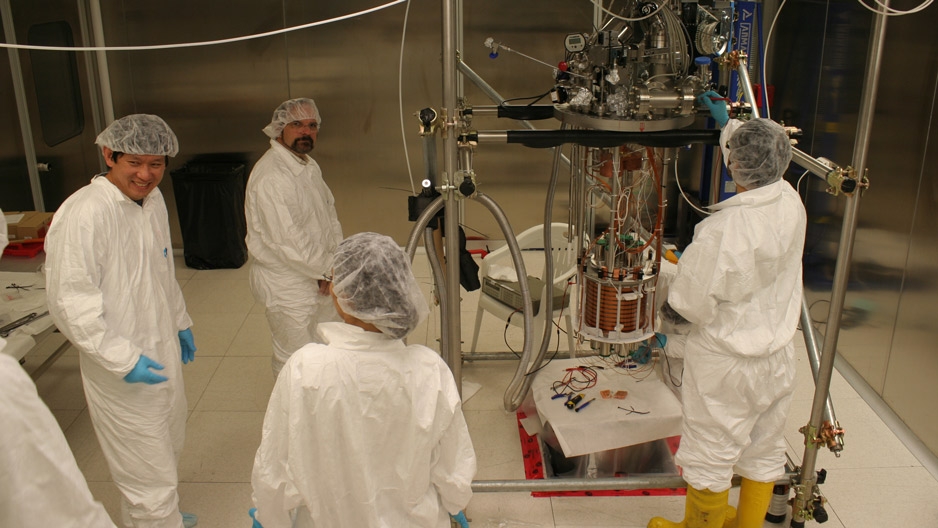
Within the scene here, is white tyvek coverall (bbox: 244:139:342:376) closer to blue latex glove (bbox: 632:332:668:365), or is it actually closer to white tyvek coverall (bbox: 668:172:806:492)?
blue latex glove (bbox: 632:332:668:365)

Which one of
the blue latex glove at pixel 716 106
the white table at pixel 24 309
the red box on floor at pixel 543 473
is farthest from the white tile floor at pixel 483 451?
the blue latex glove at pixel 716 106

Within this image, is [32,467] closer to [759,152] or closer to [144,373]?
[144,373]

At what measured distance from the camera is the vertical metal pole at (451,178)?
213 cm

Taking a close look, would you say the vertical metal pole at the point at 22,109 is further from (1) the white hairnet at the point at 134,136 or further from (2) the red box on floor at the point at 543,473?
(2) the red box on floor at the point at 543,473

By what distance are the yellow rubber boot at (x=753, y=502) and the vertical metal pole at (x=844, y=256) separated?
131mm

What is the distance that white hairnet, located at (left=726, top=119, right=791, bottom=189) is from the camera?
82.9 inches

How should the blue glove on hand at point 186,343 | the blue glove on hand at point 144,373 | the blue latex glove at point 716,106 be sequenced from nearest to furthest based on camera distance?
the blue glove on hand at point 144,373
the blue latex glove at point 716,106
the blue glove on hand at point 186,343

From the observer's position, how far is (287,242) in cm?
294

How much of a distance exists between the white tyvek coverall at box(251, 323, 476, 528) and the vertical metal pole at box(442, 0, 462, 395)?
0.66m

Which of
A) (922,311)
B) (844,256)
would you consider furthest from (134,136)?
(922,311)

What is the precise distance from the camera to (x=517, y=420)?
3.12 meters

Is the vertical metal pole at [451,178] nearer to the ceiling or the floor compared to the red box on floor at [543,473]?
nearer to the ceiling

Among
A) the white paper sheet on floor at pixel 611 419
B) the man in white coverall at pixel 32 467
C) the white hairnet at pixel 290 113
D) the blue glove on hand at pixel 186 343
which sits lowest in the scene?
the white paper sheet on floor at pixel 611 419

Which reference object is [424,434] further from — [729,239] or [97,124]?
[97,124]
